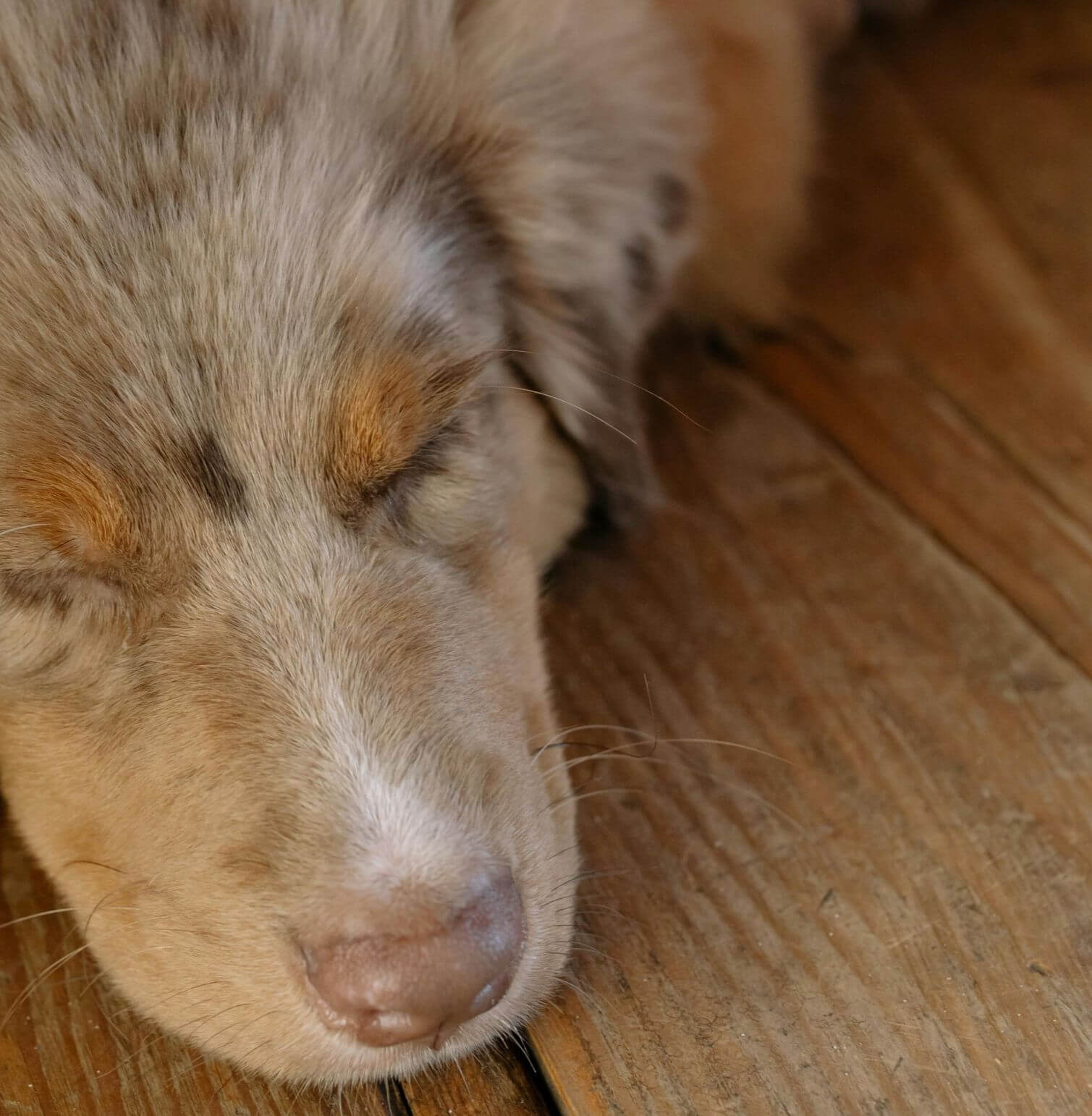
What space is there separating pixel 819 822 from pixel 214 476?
2.24ft

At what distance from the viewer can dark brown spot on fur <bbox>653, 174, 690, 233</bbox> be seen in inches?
61.9

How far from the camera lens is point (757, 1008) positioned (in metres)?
1.09

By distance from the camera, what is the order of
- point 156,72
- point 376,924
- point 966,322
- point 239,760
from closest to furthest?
point 376,924 → point 239,760 → point 156,72 → point 966,322

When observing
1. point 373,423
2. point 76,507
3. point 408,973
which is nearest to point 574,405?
point 373,423

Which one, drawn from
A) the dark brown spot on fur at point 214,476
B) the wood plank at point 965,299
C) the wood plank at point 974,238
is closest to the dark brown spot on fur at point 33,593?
the dark brown spot on fur at point 214,476

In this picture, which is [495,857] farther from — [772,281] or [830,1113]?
[772,281]

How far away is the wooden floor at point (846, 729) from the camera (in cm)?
107

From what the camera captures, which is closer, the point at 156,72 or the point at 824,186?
the point at 156,72

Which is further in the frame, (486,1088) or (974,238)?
(974,238)

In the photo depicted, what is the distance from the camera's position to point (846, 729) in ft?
4.36

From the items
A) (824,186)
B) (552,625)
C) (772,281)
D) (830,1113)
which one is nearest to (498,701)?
(552,625)

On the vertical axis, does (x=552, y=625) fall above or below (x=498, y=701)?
below

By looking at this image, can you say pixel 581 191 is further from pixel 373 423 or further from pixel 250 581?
pixel 250 581

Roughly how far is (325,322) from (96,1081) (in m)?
0.71
